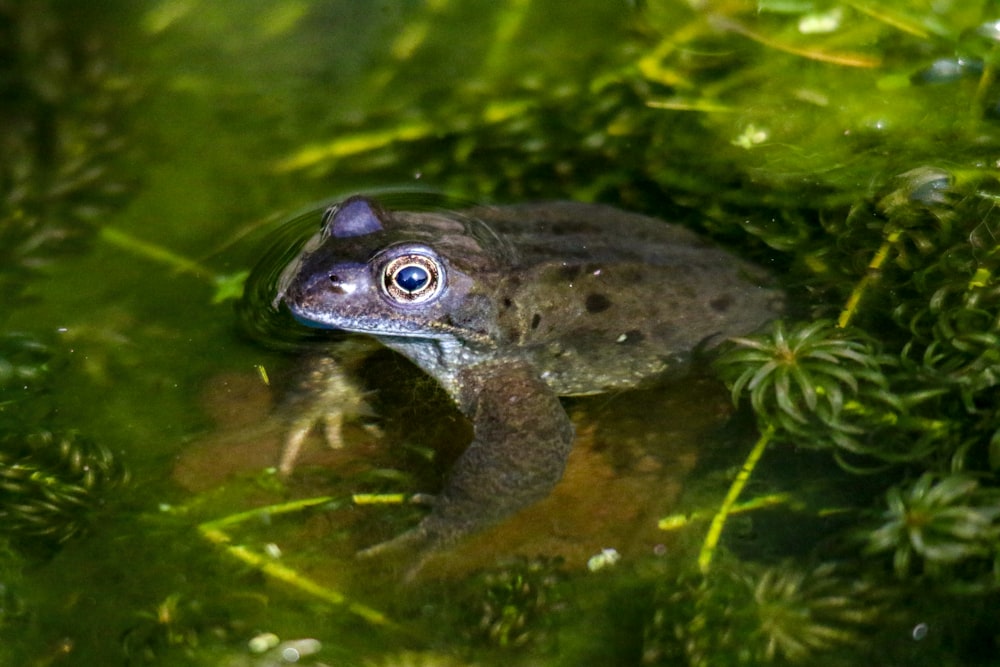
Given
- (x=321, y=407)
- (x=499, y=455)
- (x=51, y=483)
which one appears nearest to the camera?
(x=51, y=483)

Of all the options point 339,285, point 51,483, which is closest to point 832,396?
point 339,285

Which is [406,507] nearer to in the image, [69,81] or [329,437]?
[329,437]

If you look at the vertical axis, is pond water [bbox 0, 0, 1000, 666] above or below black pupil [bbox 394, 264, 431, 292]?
below

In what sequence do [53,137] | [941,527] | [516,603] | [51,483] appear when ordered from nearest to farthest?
[941,527]
[516,603]
[51,483]
[53,137]

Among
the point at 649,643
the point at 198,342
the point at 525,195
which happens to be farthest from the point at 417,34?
the point at 649,643

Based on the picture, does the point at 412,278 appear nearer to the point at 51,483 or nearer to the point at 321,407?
the point at 321,407

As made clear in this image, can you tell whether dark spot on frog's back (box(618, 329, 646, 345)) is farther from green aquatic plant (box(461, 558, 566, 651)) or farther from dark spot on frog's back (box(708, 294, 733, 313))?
green aquatic plant (box(461, 558, 566, 651))

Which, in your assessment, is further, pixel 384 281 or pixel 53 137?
pixel 53 137

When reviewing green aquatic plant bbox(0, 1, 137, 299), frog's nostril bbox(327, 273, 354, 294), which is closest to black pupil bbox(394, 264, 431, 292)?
frog's nostril bbox(327, 273, 354, 294)
